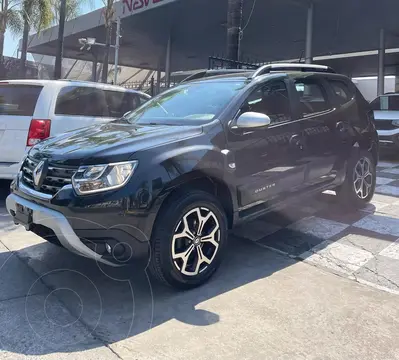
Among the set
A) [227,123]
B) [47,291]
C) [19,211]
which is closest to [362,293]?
[227,123]

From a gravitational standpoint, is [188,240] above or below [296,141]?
below

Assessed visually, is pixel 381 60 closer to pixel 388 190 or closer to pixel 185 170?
pixel 388 190

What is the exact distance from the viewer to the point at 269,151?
4141 millimetres

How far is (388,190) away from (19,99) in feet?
19.4

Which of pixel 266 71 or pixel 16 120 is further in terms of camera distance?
pixel 16 120

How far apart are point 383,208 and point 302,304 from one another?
3.16 meters

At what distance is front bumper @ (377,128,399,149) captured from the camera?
1013 centimetres

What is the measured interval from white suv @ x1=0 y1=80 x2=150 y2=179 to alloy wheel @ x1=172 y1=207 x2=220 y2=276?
3328mm

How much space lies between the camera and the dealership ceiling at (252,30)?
15602 mm

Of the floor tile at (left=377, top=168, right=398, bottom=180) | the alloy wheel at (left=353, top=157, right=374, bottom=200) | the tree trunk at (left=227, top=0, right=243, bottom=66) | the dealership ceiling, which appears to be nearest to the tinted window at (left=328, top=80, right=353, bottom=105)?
the alloy wheel at (left=353, top=157, right=374, bottom=200)

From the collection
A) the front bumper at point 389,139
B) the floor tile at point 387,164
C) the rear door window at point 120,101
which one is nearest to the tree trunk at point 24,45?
the rear door window at point 120,101

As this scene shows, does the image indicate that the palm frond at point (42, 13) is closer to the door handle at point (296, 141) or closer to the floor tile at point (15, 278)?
the floor tile at point (15, 278)

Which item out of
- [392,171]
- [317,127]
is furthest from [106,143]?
[392,171]

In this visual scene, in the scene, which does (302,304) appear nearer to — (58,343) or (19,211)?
(58,343)
